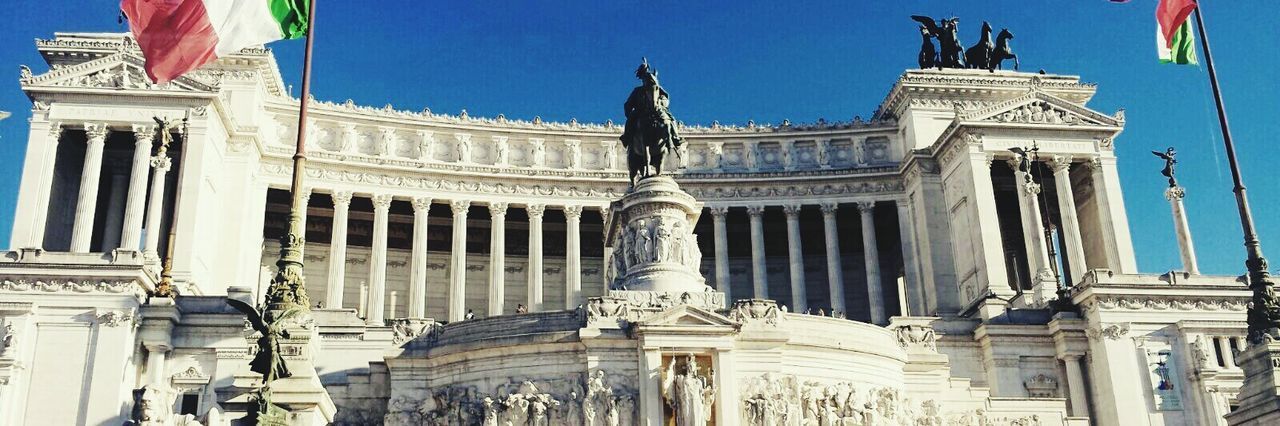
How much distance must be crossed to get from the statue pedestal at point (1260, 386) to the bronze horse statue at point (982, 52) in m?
46.4

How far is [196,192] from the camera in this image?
173 ft

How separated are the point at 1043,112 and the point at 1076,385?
20693mm

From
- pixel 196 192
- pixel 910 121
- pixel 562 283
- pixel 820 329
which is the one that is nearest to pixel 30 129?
pixel 196 192

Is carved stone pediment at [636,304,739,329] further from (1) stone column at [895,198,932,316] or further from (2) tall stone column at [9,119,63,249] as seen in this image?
(2) tall stone column at [9,119,63,249]

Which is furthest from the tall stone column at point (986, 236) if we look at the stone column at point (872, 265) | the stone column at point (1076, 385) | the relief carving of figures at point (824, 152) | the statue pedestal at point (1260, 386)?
the statue pedestal at point (1260, 386)

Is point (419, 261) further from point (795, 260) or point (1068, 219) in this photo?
point (1068, 219)

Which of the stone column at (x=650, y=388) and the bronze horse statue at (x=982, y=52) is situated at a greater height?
the bronze horse statue at (x=982, y=52)

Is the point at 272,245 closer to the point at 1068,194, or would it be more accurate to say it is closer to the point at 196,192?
the point at 196,192

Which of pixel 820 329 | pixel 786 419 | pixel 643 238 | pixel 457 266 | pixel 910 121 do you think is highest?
pixel 910 121

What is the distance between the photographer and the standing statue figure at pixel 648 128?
38969mm

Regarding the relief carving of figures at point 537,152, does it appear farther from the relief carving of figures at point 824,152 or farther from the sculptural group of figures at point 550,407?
the sculptural group of figures at point 550,407

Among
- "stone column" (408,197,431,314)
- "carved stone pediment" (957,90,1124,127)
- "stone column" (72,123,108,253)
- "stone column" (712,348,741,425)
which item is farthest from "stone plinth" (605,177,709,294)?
"carved stone pediment" (957,90,1124,127)

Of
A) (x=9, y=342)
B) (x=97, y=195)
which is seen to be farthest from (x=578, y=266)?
(x=9, y=342)

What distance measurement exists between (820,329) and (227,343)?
71.0ft
